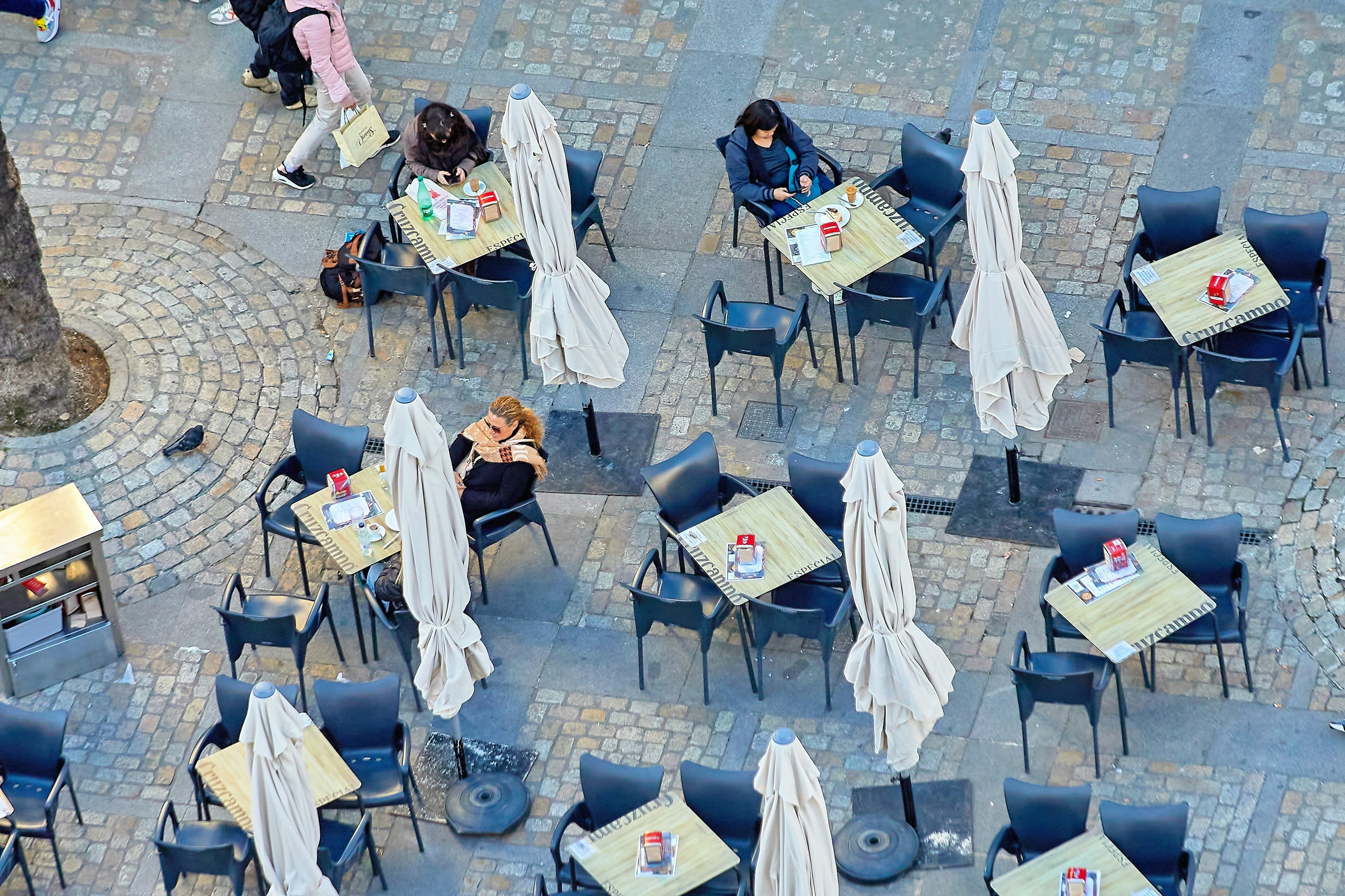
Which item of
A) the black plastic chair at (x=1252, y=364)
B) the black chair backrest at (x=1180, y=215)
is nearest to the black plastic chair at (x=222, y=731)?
the black plastic chair at (x=1252, y=364)

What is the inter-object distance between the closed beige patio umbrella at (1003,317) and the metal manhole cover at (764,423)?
1.79 meters

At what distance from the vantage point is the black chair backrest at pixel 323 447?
47.8ft

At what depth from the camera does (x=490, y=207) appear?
16.0 m

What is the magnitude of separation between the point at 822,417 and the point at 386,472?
449 cm

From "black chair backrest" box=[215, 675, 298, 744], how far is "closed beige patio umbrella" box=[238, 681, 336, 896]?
1.15 metres

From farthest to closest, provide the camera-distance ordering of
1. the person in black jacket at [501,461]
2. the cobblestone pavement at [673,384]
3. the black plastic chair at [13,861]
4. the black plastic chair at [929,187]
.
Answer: the black plastic chair at [929,187], the person in black jacket at [501,461], the cobblestone pavement at [673,384], the black plastic chair at [13,861]

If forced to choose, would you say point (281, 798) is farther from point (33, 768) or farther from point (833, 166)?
point (833, 166)

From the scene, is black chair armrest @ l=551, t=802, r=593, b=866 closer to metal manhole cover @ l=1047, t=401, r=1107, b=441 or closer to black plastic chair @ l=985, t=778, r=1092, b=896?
black plastic chair @ l=985, t=778, r=1092, b=896

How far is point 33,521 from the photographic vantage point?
14.0 meters

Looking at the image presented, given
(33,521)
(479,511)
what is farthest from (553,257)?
(33,521)

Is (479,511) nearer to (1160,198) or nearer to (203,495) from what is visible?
(203,495)

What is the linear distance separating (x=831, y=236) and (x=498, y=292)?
8.52 feet

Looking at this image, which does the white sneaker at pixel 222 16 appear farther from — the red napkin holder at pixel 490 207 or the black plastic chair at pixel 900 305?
the black plastic chair at pixel 900 305

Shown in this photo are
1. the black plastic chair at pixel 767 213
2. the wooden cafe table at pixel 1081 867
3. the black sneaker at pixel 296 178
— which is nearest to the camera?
the wooden cafe table at pixel 1081 867
